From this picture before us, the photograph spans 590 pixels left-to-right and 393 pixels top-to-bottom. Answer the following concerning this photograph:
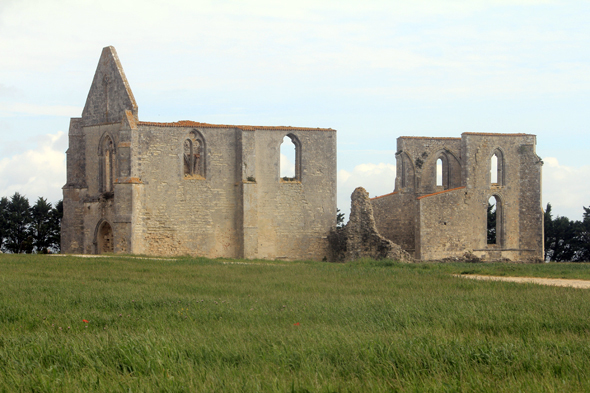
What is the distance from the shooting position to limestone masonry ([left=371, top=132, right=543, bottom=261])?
1070 inches

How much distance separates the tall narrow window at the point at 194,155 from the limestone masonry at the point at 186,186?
49 millimetres

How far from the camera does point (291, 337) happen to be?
21.8 feet

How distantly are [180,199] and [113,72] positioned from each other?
268 inches

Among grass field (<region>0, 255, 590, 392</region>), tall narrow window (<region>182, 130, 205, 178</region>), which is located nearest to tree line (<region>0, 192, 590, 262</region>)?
tall narrow window (<region>182, 130, 205, 178</region>)

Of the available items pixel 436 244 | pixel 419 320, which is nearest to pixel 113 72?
pixel 436 244

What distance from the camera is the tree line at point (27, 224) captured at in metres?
35.1

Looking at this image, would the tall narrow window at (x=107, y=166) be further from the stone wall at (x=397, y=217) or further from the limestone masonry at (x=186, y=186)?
the stone wall at (x=397, y=217)

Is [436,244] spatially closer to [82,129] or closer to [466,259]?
[466,259]

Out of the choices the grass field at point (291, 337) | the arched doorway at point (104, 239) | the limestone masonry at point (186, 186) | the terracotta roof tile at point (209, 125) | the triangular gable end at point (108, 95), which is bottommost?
the grass field at point (291, 337)

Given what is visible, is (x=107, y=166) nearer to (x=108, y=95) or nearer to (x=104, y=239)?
(x=108, y=95)

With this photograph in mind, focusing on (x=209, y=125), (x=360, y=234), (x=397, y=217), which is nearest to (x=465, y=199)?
(x=397, y=217)

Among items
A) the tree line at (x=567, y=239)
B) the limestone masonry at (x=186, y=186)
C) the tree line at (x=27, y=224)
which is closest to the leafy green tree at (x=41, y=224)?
the tree line at (x=27, y=224)

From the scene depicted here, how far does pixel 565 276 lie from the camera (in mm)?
17359

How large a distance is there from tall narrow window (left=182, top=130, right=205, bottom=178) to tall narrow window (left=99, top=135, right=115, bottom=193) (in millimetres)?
3371
